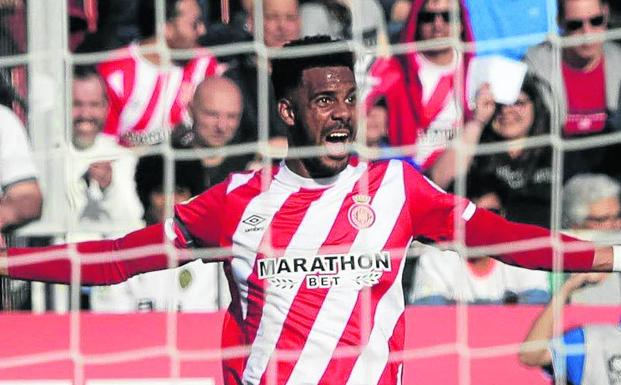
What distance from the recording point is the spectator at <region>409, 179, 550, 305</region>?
2.62 meters

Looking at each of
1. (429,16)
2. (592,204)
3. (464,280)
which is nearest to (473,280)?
(464,280)

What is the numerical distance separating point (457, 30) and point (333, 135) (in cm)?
64

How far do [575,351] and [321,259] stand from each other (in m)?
0.57

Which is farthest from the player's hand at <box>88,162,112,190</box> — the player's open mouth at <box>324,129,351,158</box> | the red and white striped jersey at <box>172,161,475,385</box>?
the player's open mouth at <box>324,129,351,158</box>

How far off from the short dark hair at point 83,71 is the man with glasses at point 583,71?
1.03 m

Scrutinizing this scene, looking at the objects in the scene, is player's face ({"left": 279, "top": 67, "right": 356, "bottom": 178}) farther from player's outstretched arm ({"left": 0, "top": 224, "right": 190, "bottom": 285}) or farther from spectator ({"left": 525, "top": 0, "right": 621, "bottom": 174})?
spectator ({"left": 525, "top": 0, "right": 621, "bottom": 174})

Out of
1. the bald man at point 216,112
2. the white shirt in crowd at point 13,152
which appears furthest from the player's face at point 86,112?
the bald man at point 216,112

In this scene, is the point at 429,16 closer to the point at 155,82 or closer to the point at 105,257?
the point at 155,82

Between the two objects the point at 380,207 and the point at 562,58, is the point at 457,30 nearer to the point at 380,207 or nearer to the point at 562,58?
the point at 562,58

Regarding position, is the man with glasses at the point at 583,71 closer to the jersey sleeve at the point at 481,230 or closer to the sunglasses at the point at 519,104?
the sunglasses at the point at 519,104

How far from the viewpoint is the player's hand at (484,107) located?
276 centimetres

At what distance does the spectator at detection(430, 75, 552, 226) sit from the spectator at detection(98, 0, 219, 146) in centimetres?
62

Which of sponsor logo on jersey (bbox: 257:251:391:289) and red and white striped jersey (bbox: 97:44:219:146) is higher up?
red and white striped jersey (bbox: 97:44:219:146)

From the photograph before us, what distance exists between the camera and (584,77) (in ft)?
9.09
